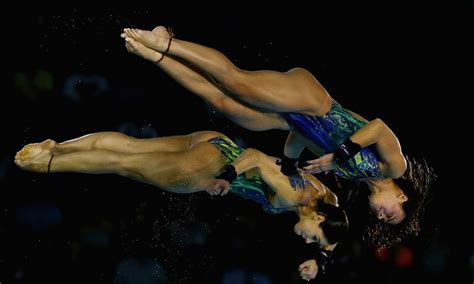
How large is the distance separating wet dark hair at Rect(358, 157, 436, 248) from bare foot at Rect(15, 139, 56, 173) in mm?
1633

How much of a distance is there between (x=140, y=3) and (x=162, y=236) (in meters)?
1.53

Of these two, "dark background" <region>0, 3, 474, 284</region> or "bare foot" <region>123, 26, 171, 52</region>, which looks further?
"dark background" <region>0, 3, 474, 284</region>

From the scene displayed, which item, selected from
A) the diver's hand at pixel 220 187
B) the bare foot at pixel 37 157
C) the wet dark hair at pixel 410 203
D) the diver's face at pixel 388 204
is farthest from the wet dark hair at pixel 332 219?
the bare foot at pixel 37 157

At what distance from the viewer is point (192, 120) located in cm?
407

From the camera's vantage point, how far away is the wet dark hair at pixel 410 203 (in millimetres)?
3328

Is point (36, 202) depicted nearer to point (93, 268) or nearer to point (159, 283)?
point (93, 268)

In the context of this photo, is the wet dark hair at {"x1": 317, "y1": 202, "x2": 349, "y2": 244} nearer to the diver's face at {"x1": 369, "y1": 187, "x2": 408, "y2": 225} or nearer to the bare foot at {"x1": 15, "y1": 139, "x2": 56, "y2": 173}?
the diver's face at {"x1": 369, "y1": 187, "x2": 408, "y2": 225}

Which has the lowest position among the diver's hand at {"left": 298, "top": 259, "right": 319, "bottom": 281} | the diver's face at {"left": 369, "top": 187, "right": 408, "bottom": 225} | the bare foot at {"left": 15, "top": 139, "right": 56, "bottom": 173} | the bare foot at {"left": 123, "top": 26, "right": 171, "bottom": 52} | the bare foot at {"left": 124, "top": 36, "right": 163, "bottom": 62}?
the diver's hand at {"left": 298, "top": 259, "right": 319, "bottom": 281}

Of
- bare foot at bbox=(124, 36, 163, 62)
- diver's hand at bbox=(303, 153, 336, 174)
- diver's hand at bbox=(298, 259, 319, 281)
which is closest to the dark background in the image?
diver's hand at bbox=(298, 259, 319, 281)

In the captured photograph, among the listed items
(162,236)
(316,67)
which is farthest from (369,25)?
(162,236)

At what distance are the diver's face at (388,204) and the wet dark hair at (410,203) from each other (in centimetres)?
3

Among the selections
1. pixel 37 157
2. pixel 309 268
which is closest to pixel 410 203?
pixel 309 268

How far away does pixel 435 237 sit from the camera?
4355 millimetres

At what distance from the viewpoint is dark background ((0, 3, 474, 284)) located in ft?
12.5
